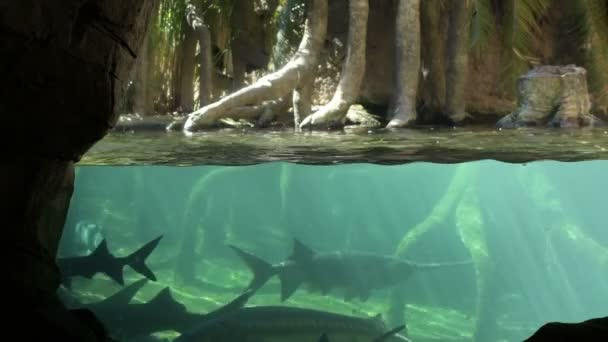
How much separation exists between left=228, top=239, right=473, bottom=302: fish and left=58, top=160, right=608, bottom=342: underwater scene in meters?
0.02

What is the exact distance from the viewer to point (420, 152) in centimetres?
845

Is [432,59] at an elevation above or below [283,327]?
above

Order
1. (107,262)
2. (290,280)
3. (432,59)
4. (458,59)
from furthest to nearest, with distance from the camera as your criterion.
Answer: (432,59) → (458,59) → (290,280) → (107,262)

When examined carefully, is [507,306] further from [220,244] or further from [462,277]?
[220,244]

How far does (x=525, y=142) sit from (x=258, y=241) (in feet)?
39.6

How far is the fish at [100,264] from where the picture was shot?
7.05 metres

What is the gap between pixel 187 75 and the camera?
18.5 meters

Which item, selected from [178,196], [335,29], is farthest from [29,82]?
[178,196]

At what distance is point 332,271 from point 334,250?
182 centimetres

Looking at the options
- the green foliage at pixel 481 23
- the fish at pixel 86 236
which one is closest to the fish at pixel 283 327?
the green foliage at pixel 481 23

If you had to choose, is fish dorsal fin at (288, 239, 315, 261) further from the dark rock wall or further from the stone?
the dark rock wall

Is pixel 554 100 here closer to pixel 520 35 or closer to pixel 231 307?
pixel 520 35

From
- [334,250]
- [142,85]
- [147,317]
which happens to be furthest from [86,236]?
[147,317]

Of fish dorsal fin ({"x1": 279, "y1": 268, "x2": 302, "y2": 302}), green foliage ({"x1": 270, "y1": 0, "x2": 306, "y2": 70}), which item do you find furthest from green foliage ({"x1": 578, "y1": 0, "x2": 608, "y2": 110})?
fish dorsal fin ({"x1": 279, "y1": 268, "x2": 302, "y2": 302})
